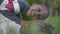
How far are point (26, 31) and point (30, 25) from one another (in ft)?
0.15

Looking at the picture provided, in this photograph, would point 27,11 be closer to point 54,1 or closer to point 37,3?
point 37,3

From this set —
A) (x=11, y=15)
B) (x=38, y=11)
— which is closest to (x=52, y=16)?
(x=38, y=11)

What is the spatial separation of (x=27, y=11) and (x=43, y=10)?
0.34 ft

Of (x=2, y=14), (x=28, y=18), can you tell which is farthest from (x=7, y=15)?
(x=28, y=18)

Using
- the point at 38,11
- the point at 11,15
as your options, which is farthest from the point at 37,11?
the point at 11,15

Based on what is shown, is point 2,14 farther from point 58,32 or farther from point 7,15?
point 58,32

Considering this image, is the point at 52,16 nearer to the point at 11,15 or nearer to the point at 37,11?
the point at 37,11

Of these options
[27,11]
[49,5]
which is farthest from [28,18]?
[49,5]

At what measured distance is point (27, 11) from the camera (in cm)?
115

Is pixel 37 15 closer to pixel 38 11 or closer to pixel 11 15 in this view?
pixel 38 11

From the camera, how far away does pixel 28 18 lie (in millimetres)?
1145

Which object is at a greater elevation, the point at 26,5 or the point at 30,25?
the point at 26,5

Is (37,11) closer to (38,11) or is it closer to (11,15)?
(38,11)

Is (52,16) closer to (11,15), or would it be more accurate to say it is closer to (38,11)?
(38,11)
